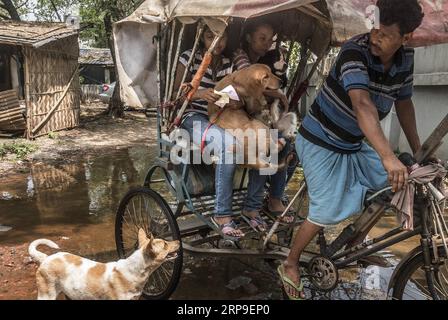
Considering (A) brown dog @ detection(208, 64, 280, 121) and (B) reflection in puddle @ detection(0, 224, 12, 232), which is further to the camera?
(B) reflection in puddle @ detection(0, 224, 12, 232)

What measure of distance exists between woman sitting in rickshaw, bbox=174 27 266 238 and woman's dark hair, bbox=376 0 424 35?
1327mm

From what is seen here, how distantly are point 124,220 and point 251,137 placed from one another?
5.07 feet

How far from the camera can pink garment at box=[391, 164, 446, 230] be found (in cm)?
246

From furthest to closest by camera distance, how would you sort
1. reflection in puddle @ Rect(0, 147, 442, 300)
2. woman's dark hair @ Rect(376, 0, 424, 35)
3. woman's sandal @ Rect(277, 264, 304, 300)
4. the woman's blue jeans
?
reflection in puddle @ Rect(0, 147, 442, 300), the woman's blue jeans, woman's sandal @ Rect(277, 264, 304, 300), woman's dark hair @ Rect(376, 0, 424, 35)

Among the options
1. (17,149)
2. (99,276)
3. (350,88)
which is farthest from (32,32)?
(350,88)

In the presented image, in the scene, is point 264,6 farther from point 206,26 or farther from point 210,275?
point 210,275

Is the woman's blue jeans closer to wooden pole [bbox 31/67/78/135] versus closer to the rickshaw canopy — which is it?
the rickshaw canopy

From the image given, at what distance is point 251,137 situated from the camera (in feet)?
11.1

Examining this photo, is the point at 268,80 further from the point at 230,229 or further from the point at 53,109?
the point at 53,109

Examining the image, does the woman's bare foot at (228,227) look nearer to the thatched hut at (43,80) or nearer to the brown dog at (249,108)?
the brown dog at (249,108)

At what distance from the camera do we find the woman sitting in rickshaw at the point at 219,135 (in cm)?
336

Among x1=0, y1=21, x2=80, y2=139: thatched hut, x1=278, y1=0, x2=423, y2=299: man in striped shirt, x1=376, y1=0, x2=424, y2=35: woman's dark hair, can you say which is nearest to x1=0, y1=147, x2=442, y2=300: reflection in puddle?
x1=278, y1=0, x2=423, y2=299: man in striped shirt

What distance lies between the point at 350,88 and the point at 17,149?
29.4ft

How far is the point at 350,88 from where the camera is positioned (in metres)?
2.50
